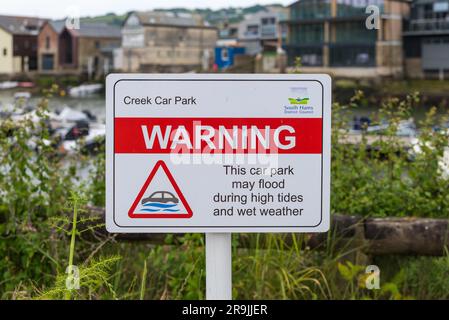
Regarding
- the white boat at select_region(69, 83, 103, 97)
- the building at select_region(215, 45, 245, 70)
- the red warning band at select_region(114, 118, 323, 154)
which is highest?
the building at select_region(215, 45, 245, 70)

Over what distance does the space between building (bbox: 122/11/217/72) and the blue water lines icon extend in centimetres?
4425

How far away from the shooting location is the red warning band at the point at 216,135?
1.36 metres

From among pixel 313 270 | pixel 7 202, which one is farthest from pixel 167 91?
pixel 7 202

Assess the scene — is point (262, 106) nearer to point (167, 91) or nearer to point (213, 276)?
point (167, 91)

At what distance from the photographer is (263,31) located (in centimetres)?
4925

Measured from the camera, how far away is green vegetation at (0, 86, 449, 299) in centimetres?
274

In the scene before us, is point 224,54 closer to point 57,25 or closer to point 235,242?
point 57,25

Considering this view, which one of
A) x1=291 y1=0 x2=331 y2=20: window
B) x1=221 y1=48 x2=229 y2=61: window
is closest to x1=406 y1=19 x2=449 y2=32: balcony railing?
x1=291 y1=0 x2=331 y2=20: window

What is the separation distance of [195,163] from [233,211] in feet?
0.36

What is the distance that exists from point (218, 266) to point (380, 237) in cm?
151

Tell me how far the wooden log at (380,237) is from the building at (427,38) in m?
46.2

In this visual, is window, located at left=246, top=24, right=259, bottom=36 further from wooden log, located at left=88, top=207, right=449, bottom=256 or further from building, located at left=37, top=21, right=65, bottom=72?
wooden log, located at left=88, top=207, right=449, bottom=256

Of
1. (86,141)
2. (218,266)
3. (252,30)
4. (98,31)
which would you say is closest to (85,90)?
(98,31)
